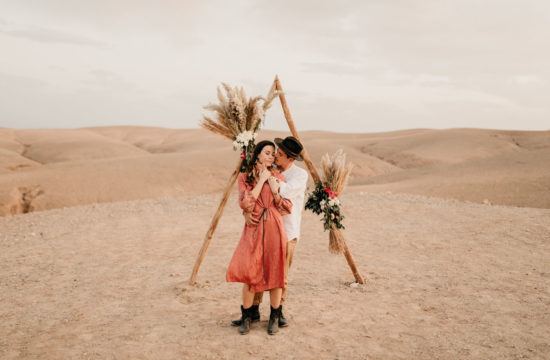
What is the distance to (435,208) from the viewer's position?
35.9 feet

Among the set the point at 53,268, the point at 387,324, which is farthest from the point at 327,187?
the point at 53,268

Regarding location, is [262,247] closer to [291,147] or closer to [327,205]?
[291,147]

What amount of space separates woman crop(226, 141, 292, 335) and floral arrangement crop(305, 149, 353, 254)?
1.38m

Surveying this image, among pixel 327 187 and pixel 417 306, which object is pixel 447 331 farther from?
pixel 327 187

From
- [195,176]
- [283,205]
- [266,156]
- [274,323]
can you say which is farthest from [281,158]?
[195,176]

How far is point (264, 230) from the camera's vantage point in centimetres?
398

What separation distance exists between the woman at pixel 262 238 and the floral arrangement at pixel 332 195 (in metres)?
1.38

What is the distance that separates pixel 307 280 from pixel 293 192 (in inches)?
93.7

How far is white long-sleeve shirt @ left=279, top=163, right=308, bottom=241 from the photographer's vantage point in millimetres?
3977

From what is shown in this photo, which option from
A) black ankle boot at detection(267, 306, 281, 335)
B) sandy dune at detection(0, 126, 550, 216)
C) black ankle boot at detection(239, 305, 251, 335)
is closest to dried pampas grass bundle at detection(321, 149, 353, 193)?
black ankle boot at detection(267, 306, 281, 335)

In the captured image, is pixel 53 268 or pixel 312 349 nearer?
pixel 312 349

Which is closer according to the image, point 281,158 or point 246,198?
point 246,198

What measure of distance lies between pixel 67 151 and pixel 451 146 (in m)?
33.5

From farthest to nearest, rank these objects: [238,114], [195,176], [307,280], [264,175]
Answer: [195,176] < [307,280] < [238,114] < [264,175]
